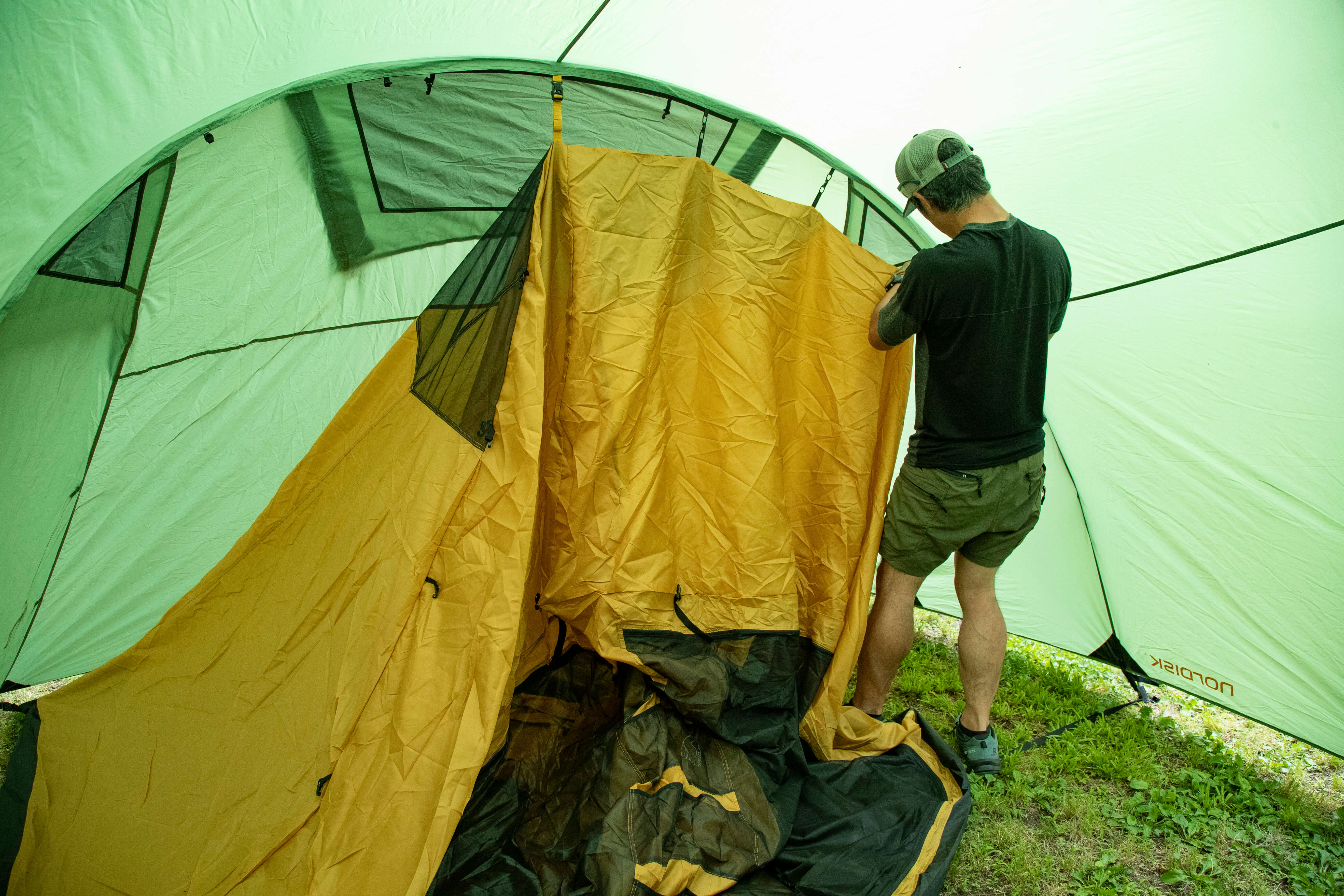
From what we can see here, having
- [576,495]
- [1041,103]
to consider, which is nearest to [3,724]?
[576,495]

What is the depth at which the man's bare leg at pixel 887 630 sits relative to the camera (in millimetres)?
2145

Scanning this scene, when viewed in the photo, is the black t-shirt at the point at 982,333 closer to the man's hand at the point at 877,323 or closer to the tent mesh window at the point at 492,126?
the man's hand at the point at 877,323

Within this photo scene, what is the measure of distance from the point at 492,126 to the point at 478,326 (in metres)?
0.73

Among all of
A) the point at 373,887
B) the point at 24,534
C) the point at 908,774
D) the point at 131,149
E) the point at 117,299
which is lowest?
the point at 908,774

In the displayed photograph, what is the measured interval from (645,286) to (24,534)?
68.4 inches

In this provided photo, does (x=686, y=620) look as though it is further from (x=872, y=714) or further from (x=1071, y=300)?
(x=1071, y=300)

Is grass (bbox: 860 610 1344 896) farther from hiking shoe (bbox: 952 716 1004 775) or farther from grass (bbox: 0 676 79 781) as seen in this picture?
grass (bbox: 0 676 79 781)

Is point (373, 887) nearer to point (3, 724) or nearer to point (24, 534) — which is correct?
point (24, 534)

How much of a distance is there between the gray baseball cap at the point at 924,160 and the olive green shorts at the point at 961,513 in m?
0.74

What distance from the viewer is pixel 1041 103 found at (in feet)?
7.04

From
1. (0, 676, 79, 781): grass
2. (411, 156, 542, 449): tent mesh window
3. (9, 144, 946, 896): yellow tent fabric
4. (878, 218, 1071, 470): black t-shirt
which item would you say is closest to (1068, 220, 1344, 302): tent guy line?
(878, 218, 1071, 470): black t-shirt

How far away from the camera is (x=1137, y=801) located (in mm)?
2129

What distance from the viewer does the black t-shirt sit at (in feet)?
6.09

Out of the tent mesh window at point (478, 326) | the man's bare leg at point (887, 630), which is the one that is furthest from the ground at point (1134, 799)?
the tent mesh window at point (478, 326)
